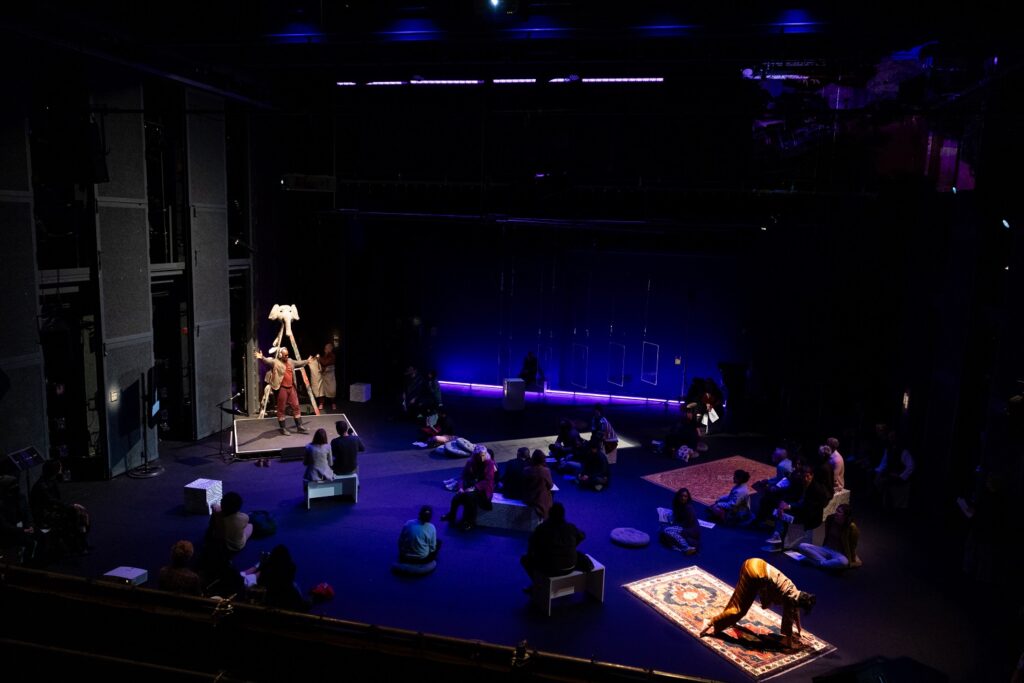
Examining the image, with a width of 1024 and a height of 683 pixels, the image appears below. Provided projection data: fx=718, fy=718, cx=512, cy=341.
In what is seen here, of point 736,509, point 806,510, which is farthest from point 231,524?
point 806,510

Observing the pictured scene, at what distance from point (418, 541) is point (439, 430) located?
5154 millimetres

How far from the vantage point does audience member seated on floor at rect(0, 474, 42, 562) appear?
25.1ft

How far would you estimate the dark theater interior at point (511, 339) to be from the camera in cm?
679

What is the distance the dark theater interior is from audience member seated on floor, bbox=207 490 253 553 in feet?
0.16

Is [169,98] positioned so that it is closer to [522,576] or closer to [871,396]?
[522,576]

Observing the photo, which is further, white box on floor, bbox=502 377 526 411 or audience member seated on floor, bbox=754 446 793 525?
white box on floor, bbox=502 377 526 411

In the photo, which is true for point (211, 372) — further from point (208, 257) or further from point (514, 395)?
point (514, 395)

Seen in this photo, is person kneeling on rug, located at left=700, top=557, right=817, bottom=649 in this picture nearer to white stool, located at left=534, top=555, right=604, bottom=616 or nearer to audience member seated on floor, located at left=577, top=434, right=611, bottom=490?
white stool, located at left=534, top=555, right=604, bottom=616

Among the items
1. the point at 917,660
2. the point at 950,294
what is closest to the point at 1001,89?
the point at 950,294

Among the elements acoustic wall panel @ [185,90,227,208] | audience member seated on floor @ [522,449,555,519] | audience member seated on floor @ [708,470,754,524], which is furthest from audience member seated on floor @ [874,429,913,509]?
acoustic wall panel @ [185,90,227,208]

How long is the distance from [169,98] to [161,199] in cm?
162

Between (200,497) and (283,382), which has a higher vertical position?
(283,382)

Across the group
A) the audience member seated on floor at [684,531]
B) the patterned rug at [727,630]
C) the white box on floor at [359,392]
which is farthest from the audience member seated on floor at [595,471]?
the white box on floor at [359,392]

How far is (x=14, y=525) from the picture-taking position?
7.78 meters
